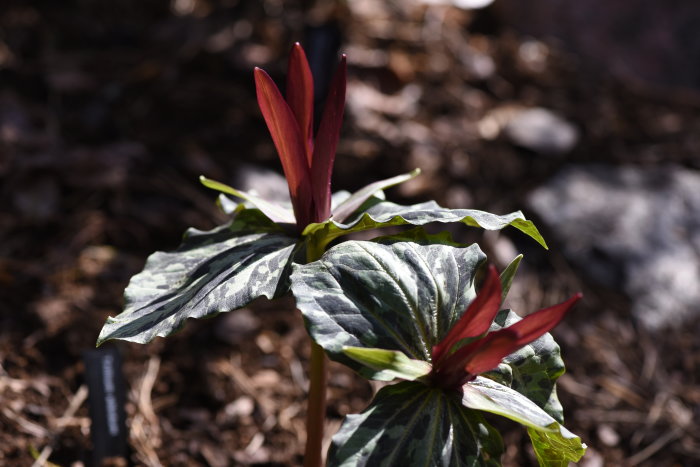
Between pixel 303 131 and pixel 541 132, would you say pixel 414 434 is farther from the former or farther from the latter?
pixel 541 132

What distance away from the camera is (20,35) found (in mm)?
2535

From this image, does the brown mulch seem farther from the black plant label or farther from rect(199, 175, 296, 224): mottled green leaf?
rect(199, 175, 296, 224): mottled green leaf

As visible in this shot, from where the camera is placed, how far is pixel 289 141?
0.91m

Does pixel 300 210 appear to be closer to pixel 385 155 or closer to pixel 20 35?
pixel 385 155

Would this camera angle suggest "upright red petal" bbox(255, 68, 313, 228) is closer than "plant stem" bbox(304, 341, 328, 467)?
Yes

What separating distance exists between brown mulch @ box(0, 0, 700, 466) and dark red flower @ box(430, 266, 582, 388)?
0.73 meters

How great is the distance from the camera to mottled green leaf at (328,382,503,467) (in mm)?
740

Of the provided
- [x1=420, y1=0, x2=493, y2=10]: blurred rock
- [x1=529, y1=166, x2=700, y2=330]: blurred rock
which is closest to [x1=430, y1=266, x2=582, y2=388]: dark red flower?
[x1=529, y1=166, x2=700, y2=330]: blurred rock

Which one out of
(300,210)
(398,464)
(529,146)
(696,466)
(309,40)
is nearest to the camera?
(398,464)

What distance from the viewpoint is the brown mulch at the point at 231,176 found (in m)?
1.49

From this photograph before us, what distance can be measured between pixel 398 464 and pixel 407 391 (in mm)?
103

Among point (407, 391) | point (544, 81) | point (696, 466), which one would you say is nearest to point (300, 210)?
point (407, 391)

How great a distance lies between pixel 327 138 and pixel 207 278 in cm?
25

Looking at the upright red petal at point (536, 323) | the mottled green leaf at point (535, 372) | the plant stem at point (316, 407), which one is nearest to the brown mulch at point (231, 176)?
the plant stem at point (316, 407)
